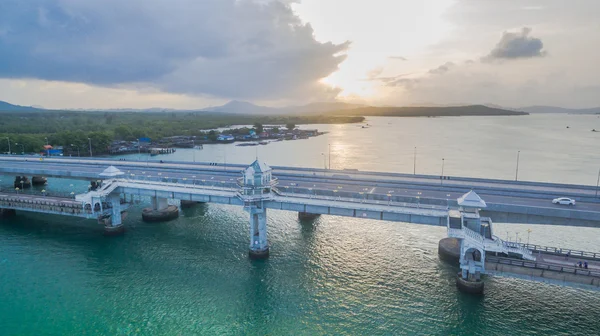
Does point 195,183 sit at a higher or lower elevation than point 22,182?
higher

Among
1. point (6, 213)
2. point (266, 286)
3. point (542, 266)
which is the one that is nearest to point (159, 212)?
point (6, 213)

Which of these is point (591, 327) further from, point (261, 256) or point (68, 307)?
point (68, 307)

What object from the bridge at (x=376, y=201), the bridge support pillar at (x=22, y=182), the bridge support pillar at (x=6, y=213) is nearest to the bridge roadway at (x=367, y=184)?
the bridge at (x=376, y=201)

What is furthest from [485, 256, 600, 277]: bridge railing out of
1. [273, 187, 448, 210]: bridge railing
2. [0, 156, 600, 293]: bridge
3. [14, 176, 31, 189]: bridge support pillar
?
[14, 176, 31, 189]: bridge support pillar

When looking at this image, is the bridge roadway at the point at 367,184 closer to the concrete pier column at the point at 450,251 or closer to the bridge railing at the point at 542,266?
the concrete pier column at the point at 450,251

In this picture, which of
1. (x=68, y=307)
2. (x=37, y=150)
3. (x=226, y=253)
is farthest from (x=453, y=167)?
(x=37, y=150)

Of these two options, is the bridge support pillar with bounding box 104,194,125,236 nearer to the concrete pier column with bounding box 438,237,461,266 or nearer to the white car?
the concrete pier column with bounding box 438,237,461,266

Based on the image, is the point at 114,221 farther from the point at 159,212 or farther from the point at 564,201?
the point at 564,201
